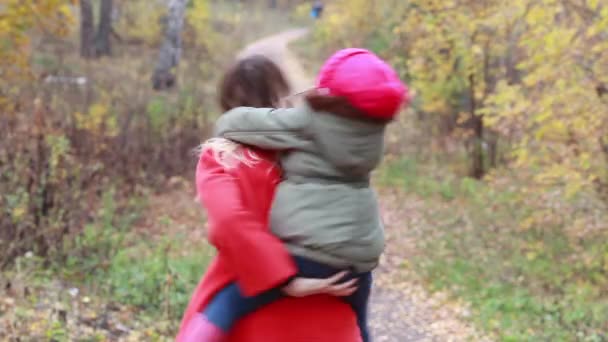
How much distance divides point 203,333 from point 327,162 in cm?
68

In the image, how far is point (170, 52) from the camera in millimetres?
18047

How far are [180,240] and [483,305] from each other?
4.04 metres

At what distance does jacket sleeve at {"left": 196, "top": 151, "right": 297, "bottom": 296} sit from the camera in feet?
6.77

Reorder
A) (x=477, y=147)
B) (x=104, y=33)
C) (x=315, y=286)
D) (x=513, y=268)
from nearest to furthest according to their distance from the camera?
(x=315, y=286) → (x=513, y=268) → (x=477, y=147) → (x=104, y=33)

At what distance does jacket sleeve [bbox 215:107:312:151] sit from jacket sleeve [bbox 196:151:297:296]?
14 cm

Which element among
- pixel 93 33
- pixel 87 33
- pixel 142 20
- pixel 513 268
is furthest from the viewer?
pixel 142 20

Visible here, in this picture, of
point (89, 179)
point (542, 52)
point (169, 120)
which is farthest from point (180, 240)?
point (542, 52)

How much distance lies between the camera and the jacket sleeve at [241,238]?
2064 mm

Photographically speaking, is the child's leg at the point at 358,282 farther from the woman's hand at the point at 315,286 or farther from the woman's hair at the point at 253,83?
the woman's hair at the point at 253,83

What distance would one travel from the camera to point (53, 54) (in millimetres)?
18578

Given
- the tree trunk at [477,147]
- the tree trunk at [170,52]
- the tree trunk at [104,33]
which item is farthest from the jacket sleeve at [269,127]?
the tree trunk at [104,33]

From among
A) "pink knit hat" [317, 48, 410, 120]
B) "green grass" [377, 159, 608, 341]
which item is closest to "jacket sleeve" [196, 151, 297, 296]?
"pink knit hat" [317, 48, 410, 120]

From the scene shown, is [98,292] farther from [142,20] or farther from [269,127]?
[142,20]

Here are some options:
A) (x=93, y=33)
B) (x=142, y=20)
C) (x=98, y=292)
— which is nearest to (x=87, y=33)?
(x=93, y=33)
